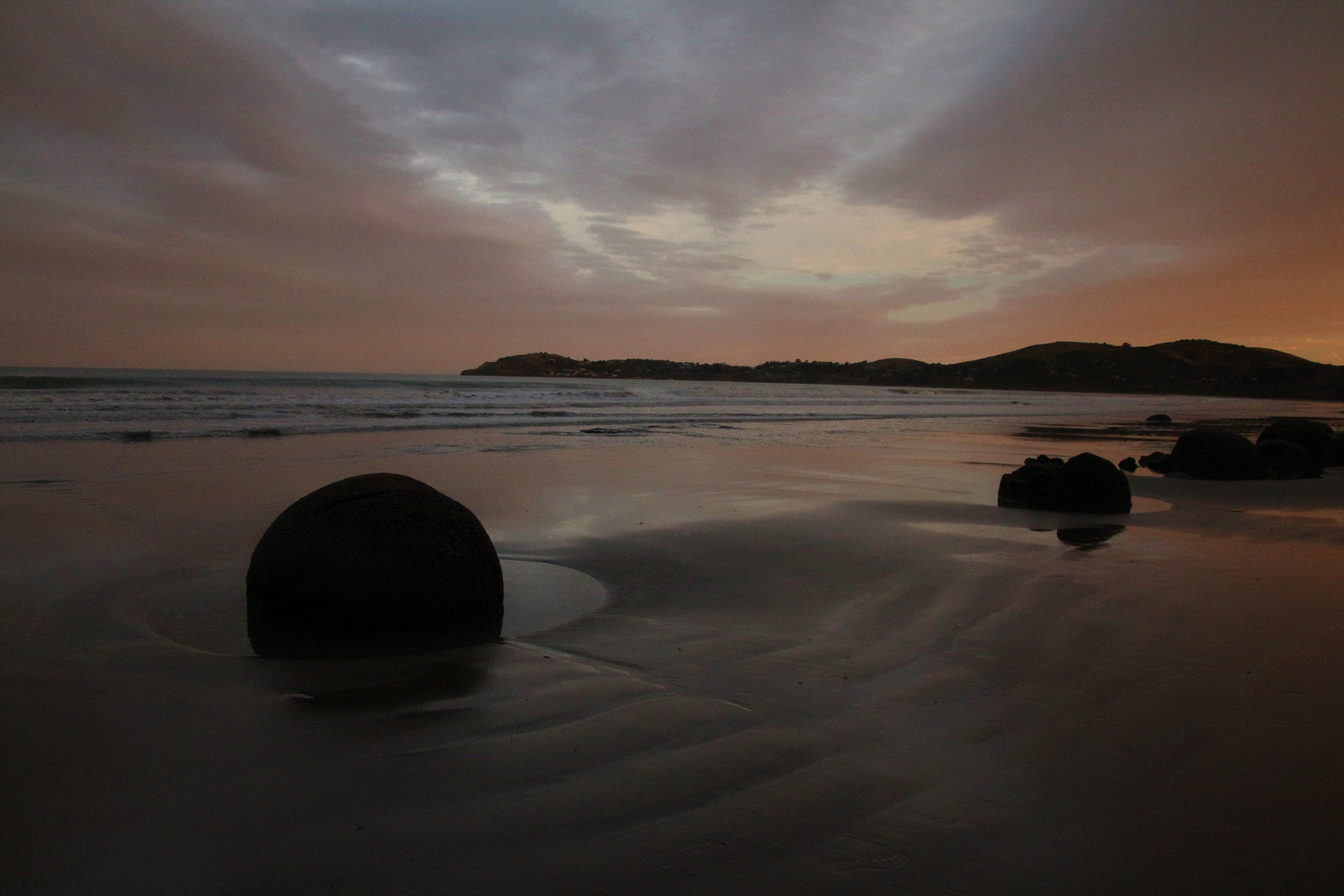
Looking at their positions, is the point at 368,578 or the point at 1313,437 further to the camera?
the point at 1313,437

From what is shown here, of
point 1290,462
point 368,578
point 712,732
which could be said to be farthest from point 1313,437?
point 368,578

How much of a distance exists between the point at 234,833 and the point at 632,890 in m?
1.31

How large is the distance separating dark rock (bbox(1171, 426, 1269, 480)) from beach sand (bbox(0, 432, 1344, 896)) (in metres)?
6.83

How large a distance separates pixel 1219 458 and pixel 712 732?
13.7 m

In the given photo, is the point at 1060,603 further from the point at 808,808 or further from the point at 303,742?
the point at 303,742

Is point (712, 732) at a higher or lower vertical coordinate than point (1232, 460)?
lower

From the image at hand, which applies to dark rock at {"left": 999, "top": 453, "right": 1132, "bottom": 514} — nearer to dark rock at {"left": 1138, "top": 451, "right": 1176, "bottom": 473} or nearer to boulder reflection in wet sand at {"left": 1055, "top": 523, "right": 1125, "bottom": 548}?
boulder reflection in wet sand at {"left": 1055, "top": 523, "right": 1125, "bottom": 548}

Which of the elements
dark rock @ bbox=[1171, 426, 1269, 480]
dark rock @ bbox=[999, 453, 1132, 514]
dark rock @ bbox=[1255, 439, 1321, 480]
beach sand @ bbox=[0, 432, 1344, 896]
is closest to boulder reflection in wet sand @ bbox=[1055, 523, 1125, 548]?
beach sand @ bbox=[0, 432, 1344, 896]

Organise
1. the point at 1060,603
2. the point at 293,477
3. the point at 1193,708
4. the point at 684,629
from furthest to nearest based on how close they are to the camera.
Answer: the point at 293,477 → the point at 1060,603 → the point at 684,629 → the point at 1193,708

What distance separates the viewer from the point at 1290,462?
13.5 metres

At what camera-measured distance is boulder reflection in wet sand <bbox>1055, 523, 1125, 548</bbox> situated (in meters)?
7.44

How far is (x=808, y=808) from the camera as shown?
2578mm

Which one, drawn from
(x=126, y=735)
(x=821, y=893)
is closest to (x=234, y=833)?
(x=126, y=735)

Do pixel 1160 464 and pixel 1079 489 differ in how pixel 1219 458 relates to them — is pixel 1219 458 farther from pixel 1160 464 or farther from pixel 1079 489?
pixel 1079 489
